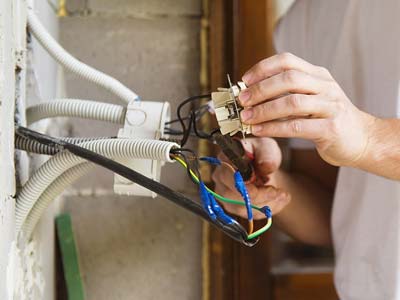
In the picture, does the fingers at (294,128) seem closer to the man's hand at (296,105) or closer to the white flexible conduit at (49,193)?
the man's hand at (296,105)

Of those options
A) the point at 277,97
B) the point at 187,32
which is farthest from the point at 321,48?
the point at 277,97

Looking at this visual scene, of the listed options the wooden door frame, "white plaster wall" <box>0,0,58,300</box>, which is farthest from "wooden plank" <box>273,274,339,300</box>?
"white plaster wall" <box>0,0,58,300</box>

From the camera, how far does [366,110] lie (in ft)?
3.03

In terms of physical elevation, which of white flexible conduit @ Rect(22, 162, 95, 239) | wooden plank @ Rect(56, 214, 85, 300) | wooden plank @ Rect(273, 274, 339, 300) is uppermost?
white flexible conduit @ Rect(22, 162, 95, 239)

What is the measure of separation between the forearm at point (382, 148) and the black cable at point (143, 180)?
217 millimetres

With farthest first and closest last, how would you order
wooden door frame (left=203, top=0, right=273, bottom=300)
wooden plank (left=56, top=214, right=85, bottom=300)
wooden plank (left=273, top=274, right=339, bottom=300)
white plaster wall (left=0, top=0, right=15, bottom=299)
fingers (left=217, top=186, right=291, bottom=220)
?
wooden plank (left=273, top=274, right=339, bottom=300) → wooden door frame (left=203, top=0, right=273, bottom=300) → wooden plank (left=56, top=214, right=85, bottom=300) → fingers (left=217, top=186, right=291, bottom=220) → white plaster wall (left=0, top=0, right=15, bottom=299)

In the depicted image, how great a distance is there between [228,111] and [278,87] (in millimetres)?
69

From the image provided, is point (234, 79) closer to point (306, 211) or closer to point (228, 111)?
point (306, 211)

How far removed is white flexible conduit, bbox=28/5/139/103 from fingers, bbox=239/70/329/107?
0.21m

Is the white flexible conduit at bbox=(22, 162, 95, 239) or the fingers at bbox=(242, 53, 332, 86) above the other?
A: the fingers at bbox=(242, 53, 332, 86)

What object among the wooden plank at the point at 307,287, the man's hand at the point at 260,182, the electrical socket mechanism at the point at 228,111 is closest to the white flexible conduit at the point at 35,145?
the electrical socket mechanism at the point at 228,111

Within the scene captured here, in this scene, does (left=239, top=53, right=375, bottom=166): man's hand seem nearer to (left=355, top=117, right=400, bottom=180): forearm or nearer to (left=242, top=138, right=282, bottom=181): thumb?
(left=355, top=117, right=400, bottom=180): forearm

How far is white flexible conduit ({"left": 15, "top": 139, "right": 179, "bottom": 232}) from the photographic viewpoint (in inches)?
24.0

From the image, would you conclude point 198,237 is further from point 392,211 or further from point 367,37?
point 367,37
